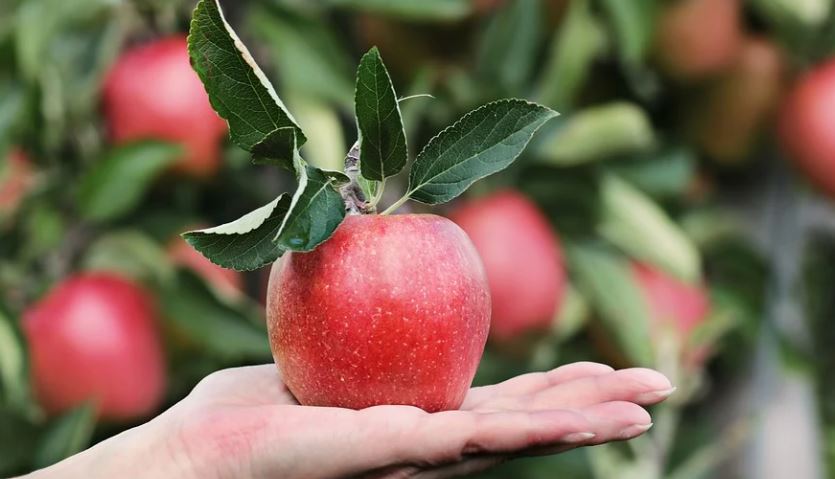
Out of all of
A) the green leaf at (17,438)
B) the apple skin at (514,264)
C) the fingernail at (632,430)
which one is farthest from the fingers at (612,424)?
the green leaf at (17,438)

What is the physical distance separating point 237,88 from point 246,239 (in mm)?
55

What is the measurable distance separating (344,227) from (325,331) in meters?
0.04

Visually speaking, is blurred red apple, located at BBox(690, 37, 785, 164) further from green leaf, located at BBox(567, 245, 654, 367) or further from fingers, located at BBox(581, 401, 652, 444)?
fingers, located at BBox(581, 401, 652, 444)

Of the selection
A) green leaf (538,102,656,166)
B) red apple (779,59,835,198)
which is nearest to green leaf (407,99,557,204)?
green leaf (538,102,656,166)

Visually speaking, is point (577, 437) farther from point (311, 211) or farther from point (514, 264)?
point (514, 264)

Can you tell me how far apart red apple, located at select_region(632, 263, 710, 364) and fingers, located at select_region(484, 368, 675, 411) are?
450 mm

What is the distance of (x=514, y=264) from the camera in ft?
2.72

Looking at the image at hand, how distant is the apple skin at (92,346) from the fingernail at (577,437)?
1.55 feet

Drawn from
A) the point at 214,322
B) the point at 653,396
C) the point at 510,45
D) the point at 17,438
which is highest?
the point at 510,45

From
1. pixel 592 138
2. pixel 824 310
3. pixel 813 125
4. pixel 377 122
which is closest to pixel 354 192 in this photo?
pixel 377 122

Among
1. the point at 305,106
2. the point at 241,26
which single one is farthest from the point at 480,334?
the point at 241,26

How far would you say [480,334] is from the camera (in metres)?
0.49

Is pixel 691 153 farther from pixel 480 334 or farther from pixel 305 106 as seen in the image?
pixel 480 334

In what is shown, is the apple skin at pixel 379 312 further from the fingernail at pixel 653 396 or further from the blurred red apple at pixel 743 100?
the blurred red apple at pixel 743 100
